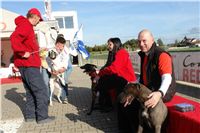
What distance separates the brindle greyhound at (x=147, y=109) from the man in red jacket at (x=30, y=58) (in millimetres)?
2829

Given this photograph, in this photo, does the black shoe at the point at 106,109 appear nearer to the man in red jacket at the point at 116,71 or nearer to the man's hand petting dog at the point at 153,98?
the man in red jacket at the point at 116,71

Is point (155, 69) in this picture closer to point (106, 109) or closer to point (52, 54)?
point (106, 109)

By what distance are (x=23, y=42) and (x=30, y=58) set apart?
0.37 meters

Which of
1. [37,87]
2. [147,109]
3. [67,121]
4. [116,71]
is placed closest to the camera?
[147,109]

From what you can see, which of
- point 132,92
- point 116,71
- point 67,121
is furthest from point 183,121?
point 67,121

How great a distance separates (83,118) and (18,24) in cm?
253

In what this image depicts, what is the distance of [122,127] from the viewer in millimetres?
5340

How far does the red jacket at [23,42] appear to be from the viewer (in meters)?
6.19

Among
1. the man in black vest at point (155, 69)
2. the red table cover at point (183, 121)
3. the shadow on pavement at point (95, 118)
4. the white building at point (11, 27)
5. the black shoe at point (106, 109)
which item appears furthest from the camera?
the white building at point (11, 27)

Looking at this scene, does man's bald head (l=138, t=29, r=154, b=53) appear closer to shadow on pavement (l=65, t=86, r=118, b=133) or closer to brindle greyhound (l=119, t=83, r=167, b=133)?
brindle greyhound (l=119, t=83, r=167, b=133)

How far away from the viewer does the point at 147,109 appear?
416 centimetres

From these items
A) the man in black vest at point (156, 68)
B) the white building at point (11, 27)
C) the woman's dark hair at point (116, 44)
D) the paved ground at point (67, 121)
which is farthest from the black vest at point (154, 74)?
the white building at point (11, 27)

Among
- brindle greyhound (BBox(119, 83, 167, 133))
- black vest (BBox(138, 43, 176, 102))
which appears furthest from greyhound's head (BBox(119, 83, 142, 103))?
black vest (BBox(138, 43, 176, 102))

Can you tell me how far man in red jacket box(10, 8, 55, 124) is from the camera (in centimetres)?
621
